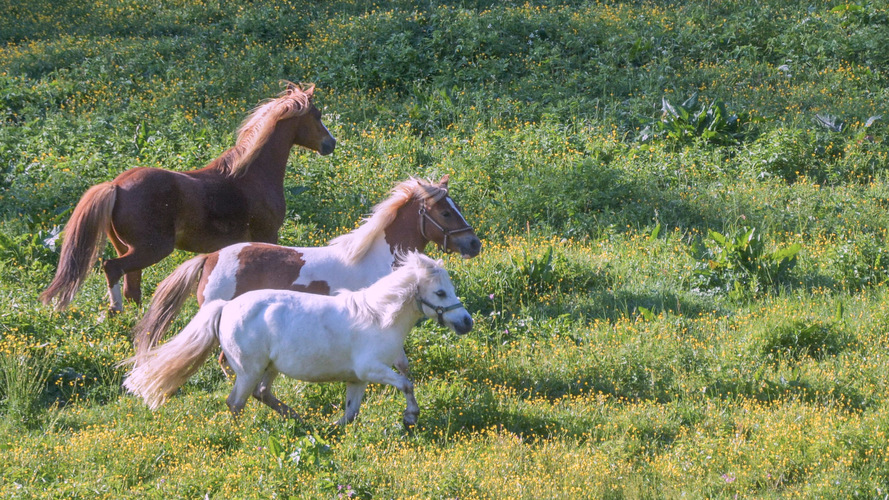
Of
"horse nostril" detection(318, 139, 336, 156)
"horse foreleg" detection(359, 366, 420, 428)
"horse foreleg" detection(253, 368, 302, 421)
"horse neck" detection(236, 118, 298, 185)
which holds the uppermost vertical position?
"horse neck" detection(236, 118, 298, 185)

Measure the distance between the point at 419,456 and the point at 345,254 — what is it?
1.97 meters

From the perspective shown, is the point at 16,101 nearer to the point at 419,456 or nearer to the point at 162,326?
the point at 162,326

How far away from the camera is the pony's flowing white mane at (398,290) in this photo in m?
6.18

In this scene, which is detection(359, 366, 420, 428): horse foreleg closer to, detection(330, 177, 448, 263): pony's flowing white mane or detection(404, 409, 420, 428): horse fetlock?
detection(404, 409, 420, 428): horse fetlock

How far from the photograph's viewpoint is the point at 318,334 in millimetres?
6219

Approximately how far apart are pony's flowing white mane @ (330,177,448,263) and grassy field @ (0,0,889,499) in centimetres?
108

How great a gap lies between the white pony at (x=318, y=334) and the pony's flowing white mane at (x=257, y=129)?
2578mm

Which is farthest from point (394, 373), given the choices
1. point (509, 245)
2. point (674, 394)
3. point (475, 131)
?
point (475, 131)

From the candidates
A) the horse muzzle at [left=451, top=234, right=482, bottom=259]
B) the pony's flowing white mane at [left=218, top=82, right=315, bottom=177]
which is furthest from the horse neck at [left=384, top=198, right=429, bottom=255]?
the pony's flowing white mane at [left=218, top=82, right=315, bottom=177]

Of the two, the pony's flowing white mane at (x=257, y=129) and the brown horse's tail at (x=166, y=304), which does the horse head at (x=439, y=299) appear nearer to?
the brown horse's tail at (x=166, y=304)

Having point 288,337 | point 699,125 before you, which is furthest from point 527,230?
point 288,337

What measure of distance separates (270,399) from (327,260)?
1296 mm

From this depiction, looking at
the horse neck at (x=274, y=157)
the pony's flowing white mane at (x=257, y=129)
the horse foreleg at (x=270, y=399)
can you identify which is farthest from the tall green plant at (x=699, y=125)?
the horse foreleg at (x=270, y=399)

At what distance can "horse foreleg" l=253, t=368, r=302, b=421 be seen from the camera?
6.51 meters
